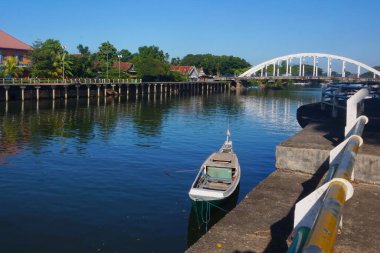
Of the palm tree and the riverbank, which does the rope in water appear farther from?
the palm tree

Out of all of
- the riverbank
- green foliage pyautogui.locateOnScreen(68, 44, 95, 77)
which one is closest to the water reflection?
the riverbank

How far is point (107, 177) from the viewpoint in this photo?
69.5 ft

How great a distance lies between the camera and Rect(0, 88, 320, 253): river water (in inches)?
545

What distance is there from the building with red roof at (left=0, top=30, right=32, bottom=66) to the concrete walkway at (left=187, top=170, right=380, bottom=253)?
82.3m

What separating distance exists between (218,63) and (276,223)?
163082 mm

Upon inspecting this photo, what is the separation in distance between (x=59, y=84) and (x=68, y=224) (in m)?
56.8

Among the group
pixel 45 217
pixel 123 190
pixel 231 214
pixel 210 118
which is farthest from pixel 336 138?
pixel 210 118

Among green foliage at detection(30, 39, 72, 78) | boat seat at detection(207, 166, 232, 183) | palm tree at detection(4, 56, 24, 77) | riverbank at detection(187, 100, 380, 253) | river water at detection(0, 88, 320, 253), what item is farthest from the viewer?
green foliage at detection(30, 39, 72, 78)

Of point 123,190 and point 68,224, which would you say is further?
point 123,190

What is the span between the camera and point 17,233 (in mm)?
13875

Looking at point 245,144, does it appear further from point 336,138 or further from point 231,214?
point 231,214

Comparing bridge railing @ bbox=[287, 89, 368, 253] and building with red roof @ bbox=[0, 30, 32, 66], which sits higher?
building with red roof @ bbox=[0, 30, 32, 66]

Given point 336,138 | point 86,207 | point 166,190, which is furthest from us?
point 166,190

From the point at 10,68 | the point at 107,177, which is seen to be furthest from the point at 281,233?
the point at 10,68
